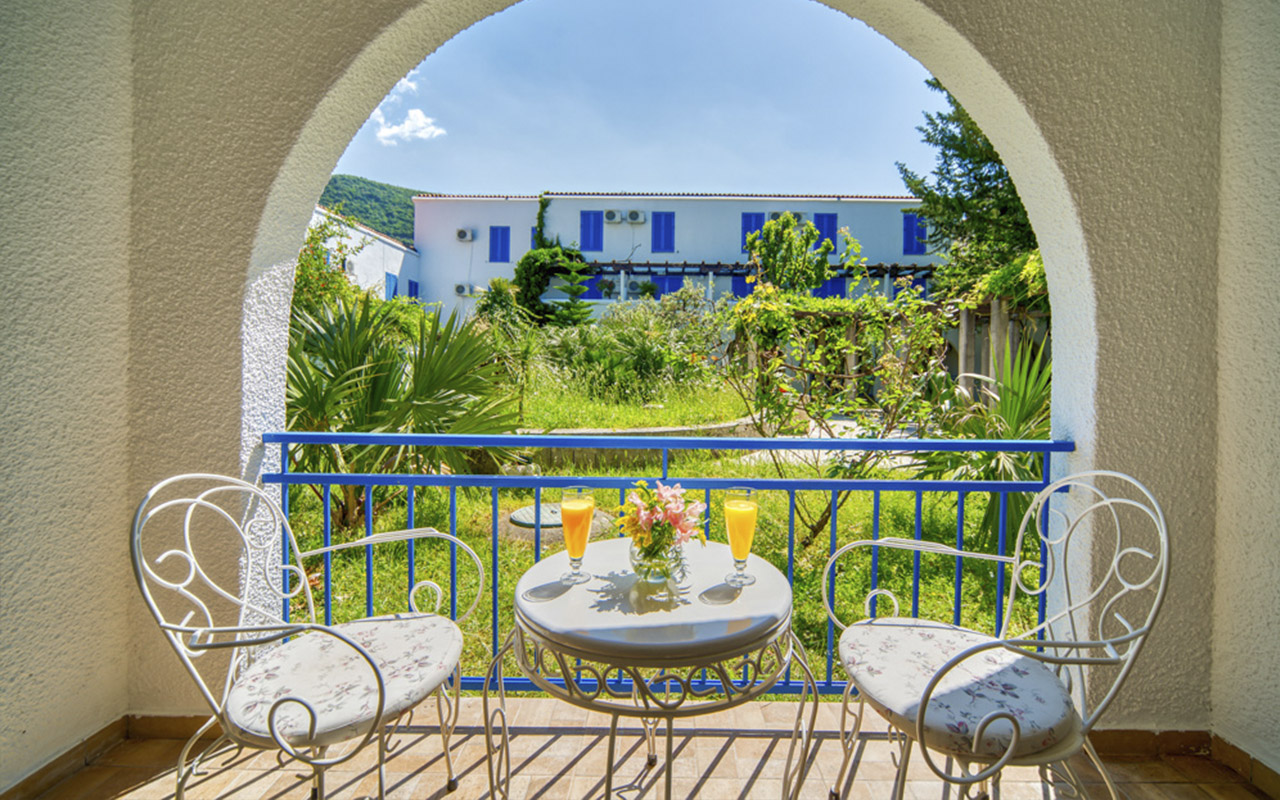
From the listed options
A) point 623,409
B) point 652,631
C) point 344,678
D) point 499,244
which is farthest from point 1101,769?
point 499,244

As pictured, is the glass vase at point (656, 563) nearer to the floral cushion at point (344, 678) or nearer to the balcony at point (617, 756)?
the balcony at point (617, 756)

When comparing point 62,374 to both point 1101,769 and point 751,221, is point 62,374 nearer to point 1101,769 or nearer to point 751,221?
point 1101,769

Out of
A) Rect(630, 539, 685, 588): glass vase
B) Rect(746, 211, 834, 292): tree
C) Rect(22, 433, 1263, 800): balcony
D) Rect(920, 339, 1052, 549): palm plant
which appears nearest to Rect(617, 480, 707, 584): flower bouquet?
Rect(630, 539, 685, 588): glass vase

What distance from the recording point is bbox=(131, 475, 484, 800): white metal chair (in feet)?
4.00

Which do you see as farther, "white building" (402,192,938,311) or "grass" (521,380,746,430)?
"white building" (402,192,938,311)

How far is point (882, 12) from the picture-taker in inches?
77.5

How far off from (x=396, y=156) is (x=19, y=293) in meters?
21.4

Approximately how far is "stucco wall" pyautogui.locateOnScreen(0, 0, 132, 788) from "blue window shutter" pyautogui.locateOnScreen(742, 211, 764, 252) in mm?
19016

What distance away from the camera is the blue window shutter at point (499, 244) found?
66.4 ft

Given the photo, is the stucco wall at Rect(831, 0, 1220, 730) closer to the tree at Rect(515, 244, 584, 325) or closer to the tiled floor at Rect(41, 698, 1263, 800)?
the tiled floor at Rect(41, 698, 1263, 800)

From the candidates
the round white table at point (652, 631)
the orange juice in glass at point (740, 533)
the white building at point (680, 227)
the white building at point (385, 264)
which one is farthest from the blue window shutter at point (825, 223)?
the round white table at point (652, 631)

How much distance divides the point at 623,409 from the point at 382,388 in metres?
4.81

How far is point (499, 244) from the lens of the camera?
66.8 feet

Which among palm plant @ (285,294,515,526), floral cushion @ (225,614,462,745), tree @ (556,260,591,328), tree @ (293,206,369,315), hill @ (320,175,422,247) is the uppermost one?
hill @ (320,175,422,247)
